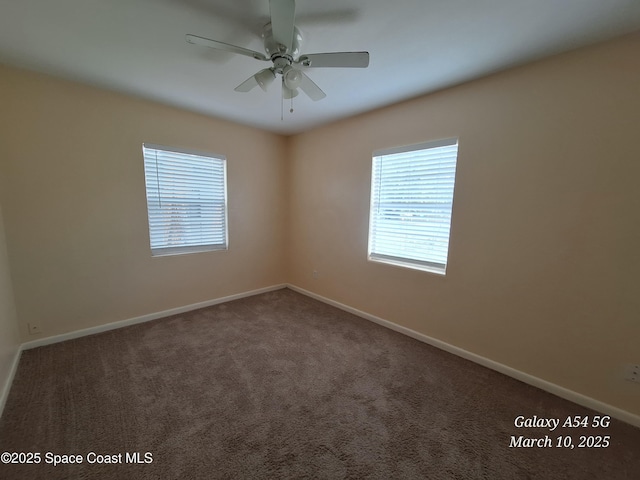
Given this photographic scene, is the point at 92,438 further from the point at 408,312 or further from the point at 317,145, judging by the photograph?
the point at 317,145

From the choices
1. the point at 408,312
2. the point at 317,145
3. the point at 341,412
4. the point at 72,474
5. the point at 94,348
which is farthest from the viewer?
the point at 317,145

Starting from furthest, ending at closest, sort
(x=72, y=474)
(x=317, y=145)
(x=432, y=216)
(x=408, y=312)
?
1. (x=317, y=145)
2. (x=408, y=312)
3. (x=432, y=216)
4. (x=72, y=474)

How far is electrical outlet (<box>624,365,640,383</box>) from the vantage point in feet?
5.16

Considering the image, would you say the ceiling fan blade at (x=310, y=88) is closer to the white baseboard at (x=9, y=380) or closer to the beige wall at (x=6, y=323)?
the beige wall at (x=6, y=323)

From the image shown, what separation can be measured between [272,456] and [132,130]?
320cm

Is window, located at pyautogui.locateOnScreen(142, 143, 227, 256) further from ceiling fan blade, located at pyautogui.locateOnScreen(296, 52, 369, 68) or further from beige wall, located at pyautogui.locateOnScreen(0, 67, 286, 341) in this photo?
ceiling fan blade, located at pyautogui.locateOnScreen(296, 52, 369, 68)

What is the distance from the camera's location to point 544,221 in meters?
1.84

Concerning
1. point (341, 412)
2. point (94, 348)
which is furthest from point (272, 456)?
point (94, 348)

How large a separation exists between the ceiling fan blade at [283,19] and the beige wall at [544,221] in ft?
5.29

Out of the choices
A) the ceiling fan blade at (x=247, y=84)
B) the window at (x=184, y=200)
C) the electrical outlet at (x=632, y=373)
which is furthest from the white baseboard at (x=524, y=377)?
the ceiling fan blade at (x=247, y=84)

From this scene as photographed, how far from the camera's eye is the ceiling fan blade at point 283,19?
113cm

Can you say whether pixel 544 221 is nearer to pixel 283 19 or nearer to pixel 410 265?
pixel 410 265

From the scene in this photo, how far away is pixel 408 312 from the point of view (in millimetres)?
2670

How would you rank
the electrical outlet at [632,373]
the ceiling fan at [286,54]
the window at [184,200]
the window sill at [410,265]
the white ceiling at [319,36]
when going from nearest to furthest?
the ceiling fan at [286,54] → the white ceiling at [319,36] → the electrical outlet at [632,373] → the window sill at [410,265] → the window at [184,200]
